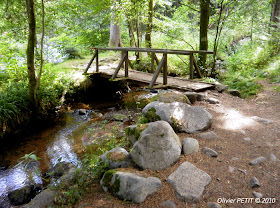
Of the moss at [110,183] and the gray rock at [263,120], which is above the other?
the gray rock at [263,120]

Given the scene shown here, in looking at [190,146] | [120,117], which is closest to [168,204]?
[190,146]

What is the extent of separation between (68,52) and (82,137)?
1042 centimetres

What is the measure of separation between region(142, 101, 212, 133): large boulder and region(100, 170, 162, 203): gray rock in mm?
1656

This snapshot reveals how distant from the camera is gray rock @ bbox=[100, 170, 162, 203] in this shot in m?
3.04

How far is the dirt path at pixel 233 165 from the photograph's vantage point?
294cm

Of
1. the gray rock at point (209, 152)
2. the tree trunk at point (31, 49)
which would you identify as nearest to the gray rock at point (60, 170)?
the gray rock at point (209, 152)

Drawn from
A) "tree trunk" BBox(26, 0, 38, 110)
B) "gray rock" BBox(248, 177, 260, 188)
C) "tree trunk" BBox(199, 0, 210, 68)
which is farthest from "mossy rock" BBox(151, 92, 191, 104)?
"tree trunk" BBox(199, 0, 210, 68)

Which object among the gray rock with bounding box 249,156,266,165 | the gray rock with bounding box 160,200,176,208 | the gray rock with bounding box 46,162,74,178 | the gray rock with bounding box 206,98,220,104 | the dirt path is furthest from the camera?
the gray rock with bounding box 206,98,220,104

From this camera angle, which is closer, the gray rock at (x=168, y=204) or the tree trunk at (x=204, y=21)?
the gray rock at (x=168, y=204)

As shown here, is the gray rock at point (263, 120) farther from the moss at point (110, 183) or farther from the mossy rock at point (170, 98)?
the moss at point (110, 183)

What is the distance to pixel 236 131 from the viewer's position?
4.54 m

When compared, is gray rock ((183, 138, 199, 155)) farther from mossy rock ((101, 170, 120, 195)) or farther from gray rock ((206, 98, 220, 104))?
gray rock ((206, 98, 220, 104))

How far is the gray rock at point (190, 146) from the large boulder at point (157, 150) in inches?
5.7

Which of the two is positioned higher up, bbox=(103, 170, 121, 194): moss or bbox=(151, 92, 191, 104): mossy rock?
bbox=(151, 92, 191, 104): mossy rock
